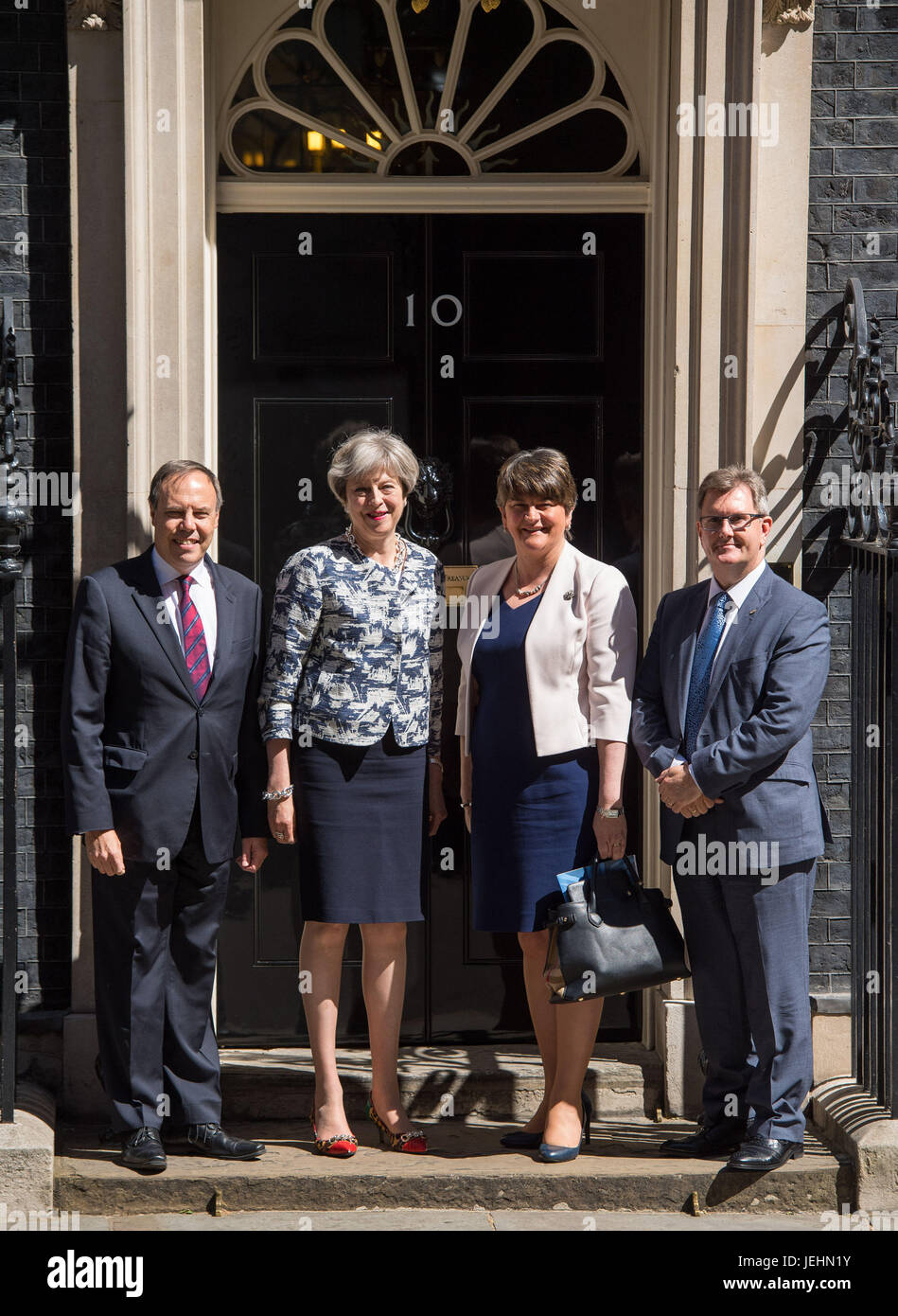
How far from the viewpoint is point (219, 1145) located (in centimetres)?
476

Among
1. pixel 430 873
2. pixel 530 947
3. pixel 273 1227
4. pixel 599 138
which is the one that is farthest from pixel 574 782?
pixel 599 138

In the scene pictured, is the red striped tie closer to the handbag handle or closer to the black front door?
the black front door

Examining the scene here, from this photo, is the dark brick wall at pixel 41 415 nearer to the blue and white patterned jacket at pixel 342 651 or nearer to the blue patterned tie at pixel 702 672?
the blue and white patterned jacket at pixel 342 651

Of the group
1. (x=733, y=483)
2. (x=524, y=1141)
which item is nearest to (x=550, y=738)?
(x=733, y=483)

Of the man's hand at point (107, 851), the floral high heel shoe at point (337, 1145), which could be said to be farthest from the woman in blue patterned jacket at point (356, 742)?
the man's hand at point (107, 851)

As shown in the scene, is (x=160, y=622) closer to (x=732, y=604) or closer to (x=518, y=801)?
(x=518, y=801)

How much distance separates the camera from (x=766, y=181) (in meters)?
5.30

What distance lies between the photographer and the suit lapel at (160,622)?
464 centimetres

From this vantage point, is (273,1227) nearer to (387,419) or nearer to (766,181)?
(387,419)

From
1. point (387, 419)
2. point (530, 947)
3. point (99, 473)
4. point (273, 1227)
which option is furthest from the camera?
point (387, 419)

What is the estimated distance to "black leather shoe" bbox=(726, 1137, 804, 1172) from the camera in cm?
453

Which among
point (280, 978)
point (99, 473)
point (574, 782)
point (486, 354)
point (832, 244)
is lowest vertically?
point (280, 978)

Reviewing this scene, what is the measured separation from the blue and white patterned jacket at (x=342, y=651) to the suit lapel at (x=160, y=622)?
262 mm

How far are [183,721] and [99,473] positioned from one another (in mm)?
1126
